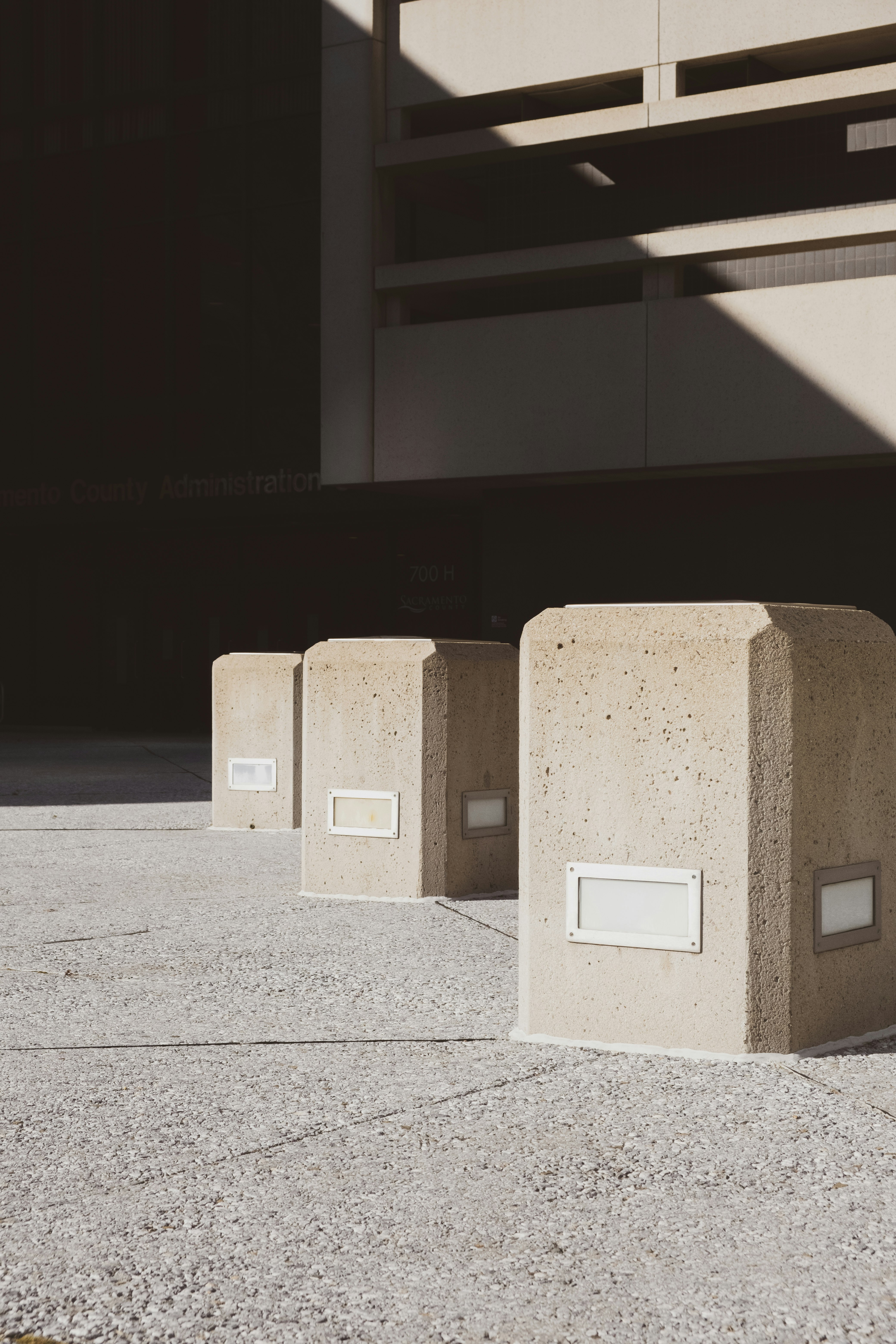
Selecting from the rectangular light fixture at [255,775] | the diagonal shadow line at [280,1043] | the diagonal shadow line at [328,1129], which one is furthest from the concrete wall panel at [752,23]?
the diagonal shadow line at [328,1129]

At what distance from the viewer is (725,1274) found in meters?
3.33

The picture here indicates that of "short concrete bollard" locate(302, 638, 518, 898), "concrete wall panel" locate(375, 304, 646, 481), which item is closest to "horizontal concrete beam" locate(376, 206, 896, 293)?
"concrete wall panel" locate(375, 304, 646, 481)

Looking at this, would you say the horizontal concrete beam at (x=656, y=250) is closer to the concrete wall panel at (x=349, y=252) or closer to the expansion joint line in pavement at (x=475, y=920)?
the concrete wall panel at (x=349, y=252)

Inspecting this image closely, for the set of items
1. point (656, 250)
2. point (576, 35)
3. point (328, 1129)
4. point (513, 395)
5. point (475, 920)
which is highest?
point (576, 35)

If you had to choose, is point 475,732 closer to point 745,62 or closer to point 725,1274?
point 725,1274

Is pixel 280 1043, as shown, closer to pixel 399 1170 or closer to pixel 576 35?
pixel 399 1170

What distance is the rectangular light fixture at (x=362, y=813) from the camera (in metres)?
8.77

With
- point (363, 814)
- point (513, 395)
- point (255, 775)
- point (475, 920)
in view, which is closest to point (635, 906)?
point (475, 920)

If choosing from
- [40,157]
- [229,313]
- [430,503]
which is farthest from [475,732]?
[40,157]

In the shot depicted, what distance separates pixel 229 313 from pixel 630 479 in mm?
8341

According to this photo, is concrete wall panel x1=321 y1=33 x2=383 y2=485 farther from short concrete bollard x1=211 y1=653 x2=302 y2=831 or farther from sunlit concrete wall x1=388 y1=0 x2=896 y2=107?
short concrete bollard x1=211 y1=653 x2=302 y2=831

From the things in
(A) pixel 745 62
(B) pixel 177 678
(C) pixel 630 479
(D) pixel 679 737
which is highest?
(A) pixel 745 62

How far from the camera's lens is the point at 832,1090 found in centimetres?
477

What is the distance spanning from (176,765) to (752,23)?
12.3m
